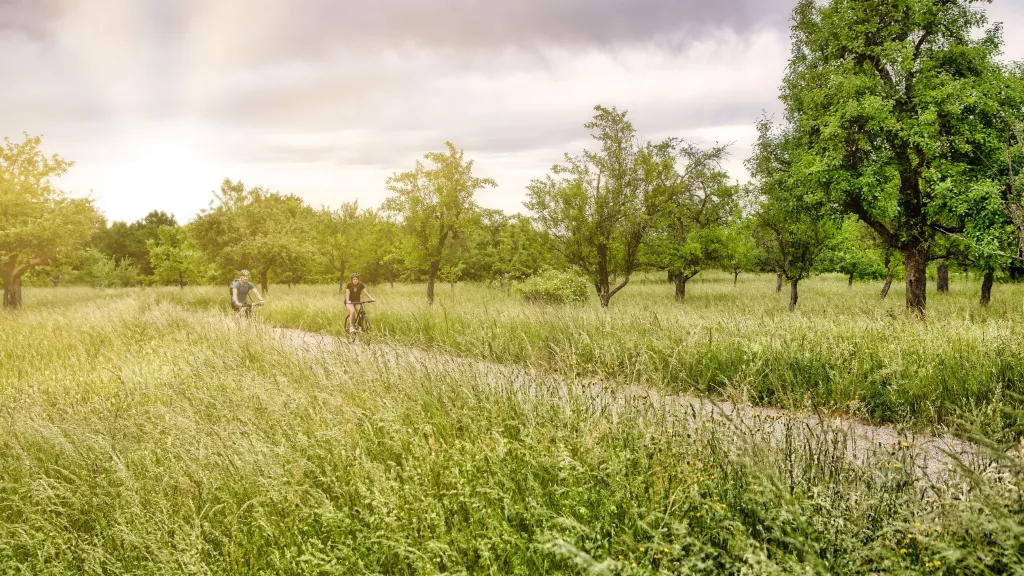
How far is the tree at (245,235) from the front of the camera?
832 inches

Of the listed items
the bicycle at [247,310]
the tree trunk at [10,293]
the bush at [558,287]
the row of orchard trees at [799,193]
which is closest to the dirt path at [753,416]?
the row of orchard trees at [799,193]

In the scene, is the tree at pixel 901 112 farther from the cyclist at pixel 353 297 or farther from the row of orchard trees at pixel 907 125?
the cyclist at pixel 353 297

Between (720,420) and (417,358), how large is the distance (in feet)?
11.4

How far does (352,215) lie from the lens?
31.7m

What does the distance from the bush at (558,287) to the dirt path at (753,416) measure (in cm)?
867

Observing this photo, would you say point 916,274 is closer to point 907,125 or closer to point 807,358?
point 907,125

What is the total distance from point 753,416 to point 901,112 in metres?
12.7

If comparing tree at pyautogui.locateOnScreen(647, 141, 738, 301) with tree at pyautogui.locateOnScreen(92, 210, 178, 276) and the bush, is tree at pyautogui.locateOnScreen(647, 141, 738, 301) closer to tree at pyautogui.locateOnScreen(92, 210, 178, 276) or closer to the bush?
the bush

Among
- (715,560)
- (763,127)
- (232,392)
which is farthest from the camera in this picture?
(763,127)

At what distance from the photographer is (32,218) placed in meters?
18.2

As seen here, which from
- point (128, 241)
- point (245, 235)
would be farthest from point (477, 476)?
point (128, 241)

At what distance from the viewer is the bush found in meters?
14.7

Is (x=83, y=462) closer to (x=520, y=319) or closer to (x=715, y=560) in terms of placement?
(x=715, y=560)

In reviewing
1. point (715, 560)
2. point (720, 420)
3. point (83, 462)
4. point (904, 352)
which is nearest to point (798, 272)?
point (904, 352)
